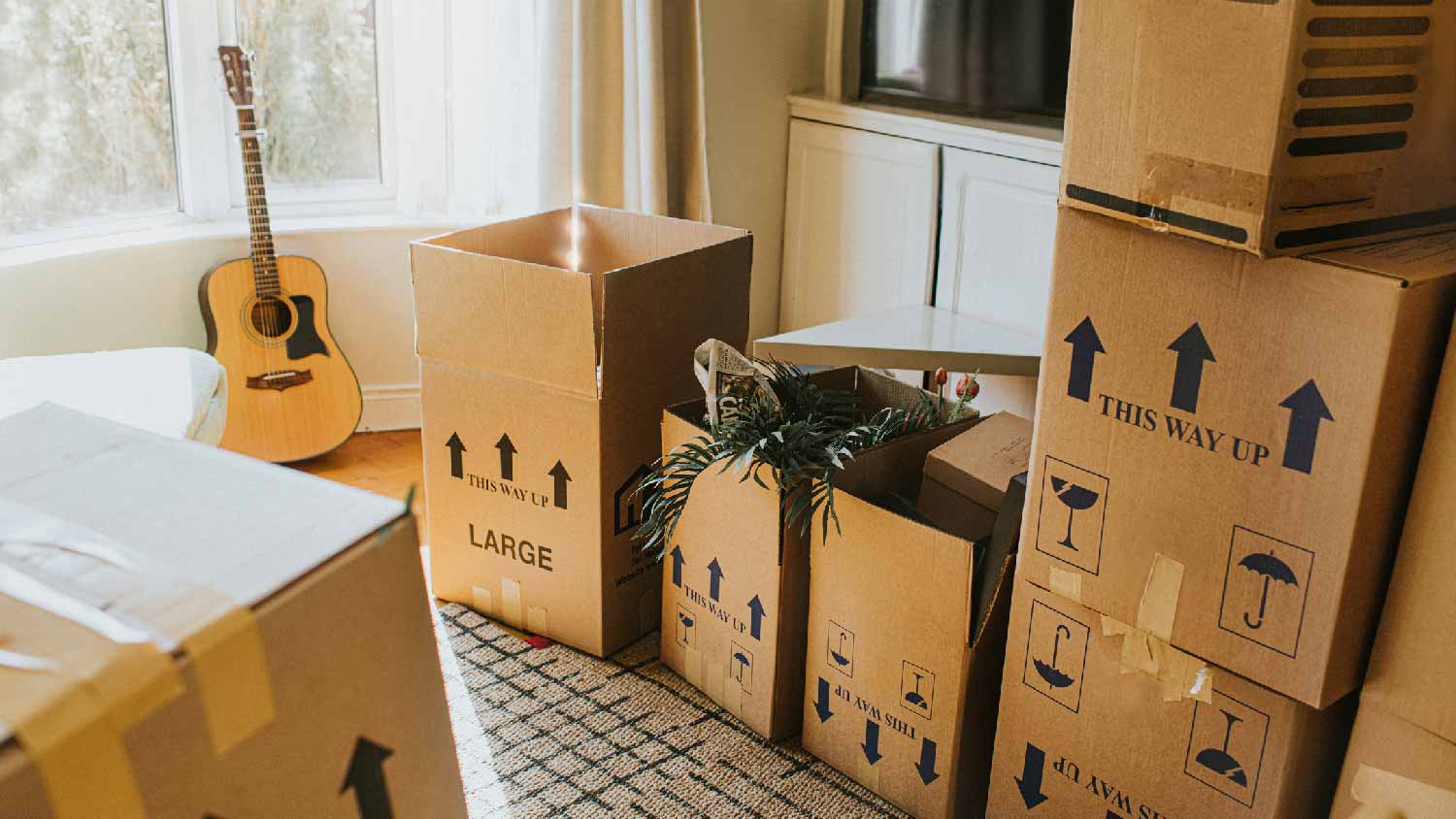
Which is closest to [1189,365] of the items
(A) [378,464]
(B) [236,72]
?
(A) [378,464]

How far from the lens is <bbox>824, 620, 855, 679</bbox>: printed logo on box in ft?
5.81

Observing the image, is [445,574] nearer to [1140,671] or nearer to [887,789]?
[887,789]

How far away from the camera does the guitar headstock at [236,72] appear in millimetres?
2783

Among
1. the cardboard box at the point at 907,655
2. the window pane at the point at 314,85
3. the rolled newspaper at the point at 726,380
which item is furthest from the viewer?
the window pane at the point at 314,85

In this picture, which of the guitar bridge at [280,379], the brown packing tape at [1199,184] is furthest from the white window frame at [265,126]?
the brown packing tape at [1199,184]

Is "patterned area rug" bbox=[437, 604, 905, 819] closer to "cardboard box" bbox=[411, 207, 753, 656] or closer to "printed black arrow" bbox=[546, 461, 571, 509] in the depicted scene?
"cardboard box" bbox=[411, 207, 753, 656]

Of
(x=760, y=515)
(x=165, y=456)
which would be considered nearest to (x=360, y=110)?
(x=760, y=515)

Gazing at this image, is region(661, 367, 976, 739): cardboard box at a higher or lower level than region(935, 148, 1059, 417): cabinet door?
lower

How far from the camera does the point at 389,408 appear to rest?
10.4 feet

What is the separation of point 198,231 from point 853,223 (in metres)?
1.56

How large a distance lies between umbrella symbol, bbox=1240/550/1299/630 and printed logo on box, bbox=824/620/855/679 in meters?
0.62

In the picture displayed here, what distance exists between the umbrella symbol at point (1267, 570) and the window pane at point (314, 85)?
249cm

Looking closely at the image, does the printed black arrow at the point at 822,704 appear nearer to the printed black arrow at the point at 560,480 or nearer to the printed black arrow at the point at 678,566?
the printed black arrow at the point at 678,566

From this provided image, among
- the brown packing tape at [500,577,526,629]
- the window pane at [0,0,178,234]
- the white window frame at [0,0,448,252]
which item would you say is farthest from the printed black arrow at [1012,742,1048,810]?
the window pane at [0,0,178,234]
